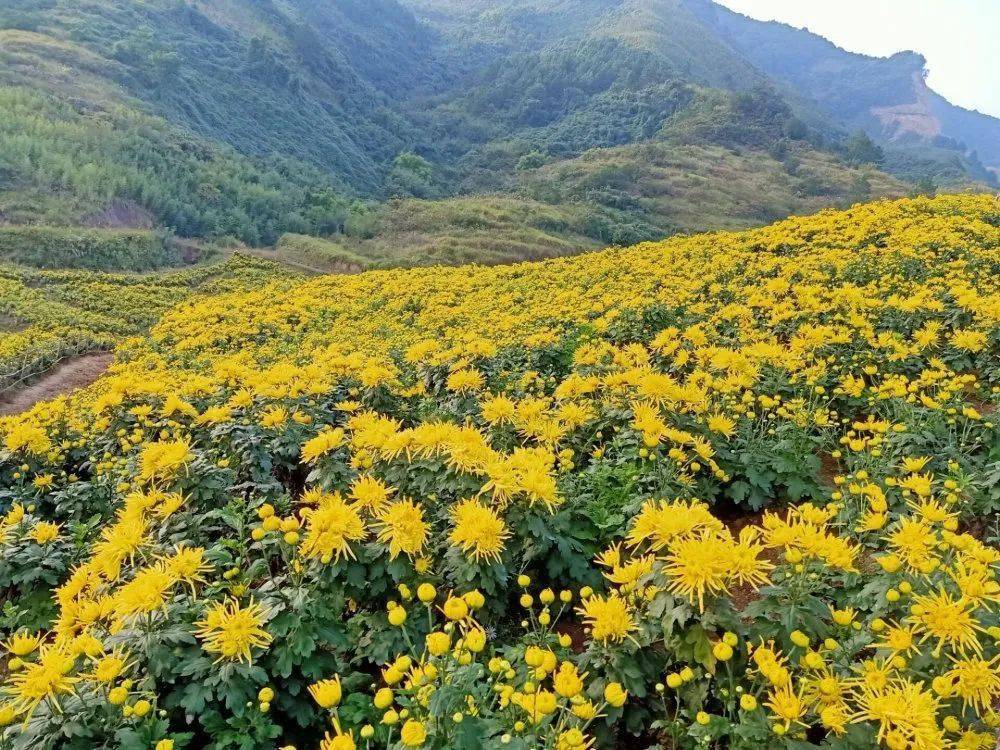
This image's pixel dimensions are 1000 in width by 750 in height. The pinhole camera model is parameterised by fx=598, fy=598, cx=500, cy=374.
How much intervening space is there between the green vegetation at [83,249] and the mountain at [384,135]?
4321 mm

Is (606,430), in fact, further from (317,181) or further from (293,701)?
(317,181)

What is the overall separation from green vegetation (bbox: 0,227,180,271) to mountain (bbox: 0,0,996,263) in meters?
4.32

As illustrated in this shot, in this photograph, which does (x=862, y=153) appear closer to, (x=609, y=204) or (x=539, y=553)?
(x=609, y=204)

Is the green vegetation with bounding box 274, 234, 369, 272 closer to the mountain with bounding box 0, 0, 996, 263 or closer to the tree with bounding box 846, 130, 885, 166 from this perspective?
the mountain with bounding box 0, 0, 996, 263

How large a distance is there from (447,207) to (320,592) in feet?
160

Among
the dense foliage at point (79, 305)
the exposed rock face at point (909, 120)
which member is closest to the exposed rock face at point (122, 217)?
the dense foliage at point (79, 305)

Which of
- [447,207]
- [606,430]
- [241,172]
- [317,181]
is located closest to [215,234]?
[241,172]

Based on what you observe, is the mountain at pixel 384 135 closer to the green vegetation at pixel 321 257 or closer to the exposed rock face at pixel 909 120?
the green vegetation at pixel 321 257

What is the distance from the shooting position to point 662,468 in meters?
3.51

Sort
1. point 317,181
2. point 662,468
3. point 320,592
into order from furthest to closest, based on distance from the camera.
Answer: point 317,181
point 662,468
point 320,592

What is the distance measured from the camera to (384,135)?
93.3m

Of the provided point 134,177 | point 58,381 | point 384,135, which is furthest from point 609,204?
point 58,381

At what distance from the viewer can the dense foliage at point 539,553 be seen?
198cm

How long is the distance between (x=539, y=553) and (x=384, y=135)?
99854 millimetres
